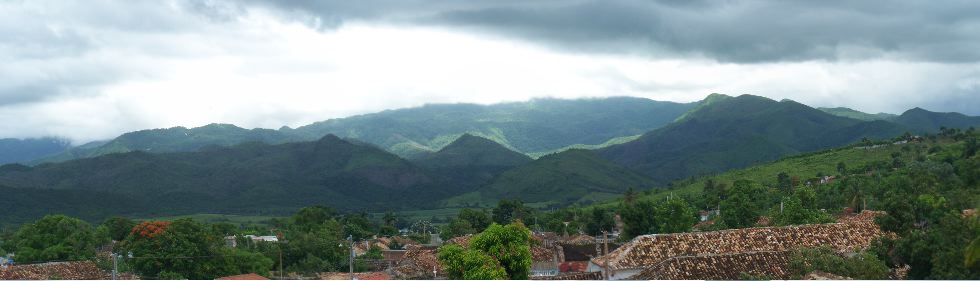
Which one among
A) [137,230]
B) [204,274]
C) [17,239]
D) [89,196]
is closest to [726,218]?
[204,274]

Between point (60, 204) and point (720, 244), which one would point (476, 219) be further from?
point (60, 204)

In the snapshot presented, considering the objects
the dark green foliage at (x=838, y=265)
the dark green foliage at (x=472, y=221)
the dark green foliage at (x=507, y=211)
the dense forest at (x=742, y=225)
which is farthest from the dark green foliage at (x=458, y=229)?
the dark green foliage at (x=838, y=265)

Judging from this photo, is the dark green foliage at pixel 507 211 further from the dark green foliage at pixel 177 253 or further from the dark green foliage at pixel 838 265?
the dark green foliage at pixel 838 265

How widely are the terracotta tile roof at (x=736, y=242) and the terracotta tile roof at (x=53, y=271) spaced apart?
31.2 metres

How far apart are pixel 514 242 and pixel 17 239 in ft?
175

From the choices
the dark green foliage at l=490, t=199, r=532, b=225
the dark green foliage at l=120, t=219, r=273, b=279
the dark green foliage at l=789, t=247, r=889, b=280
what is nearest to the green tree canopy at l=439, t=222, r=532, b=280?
the dark green foliage at l=789, t=247, r=889, b=280

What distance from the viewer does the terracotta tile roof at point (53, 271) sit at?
5056 centimetres

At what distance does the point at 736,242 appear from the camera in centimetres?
4559

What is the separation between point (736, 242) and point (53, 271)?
1508 inches

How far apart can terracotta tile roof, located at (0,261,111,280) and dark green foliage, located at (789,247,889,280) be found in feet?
128

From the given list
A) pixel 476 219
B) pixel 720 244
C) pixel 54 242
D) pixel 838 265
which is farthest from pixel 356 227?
pixel 838 265

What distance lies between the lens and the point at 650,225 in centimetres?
6869

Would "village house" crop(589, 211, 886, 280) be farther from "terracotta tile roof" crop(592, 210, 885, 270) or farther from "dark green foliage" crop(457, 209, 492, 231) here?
"dark green foliage" crop(457, 209, 492, 231)

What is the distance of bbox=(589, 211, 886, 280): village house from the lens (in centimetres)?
4125
